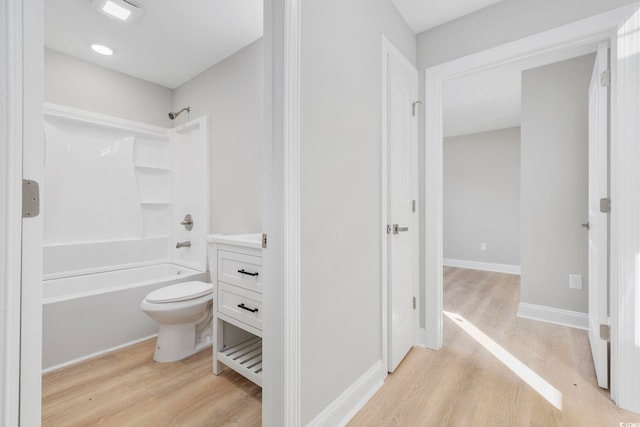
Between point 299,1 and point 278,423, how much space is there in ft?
5.69

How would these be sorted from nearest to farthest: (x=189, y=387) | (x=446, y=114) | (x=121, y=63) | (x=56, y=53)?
(x=189, y=387) → (x=56, y=53) → (x=121, y=63) → (x=446, y=114)

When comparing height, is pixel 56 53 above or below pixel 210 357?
above

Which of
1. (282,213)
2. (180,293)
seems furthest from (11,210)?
(180,293)

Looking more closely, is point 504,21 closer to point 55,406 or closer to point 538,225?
point 538,225

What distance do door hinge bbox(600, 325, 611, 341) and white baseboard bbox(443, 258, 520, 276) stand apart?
3.42 metres

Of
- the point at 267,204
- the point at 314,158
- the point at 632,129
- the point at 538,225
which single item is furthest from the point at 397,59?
the point at 538,225

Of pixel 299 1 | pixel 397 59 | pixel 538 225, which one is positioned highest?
pixel 397 59

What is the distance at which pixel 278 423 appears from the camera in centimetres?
117

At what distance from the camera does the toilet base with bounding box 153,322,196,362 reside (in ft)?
6.85

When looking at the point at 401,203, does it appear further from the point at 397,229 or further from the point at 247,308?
the point at 247,308

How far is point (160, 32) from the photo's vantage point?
7.57 feet

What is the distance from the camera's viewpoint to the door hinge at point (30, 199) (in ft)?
2.19

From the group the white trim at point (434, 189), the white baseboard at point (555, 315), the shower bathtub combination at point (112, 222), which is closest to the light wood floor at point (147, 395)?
the shower bathtub combination at point (112, 222)

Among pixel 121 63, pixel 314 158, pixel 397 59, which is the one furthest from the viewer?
pixel 121 63
